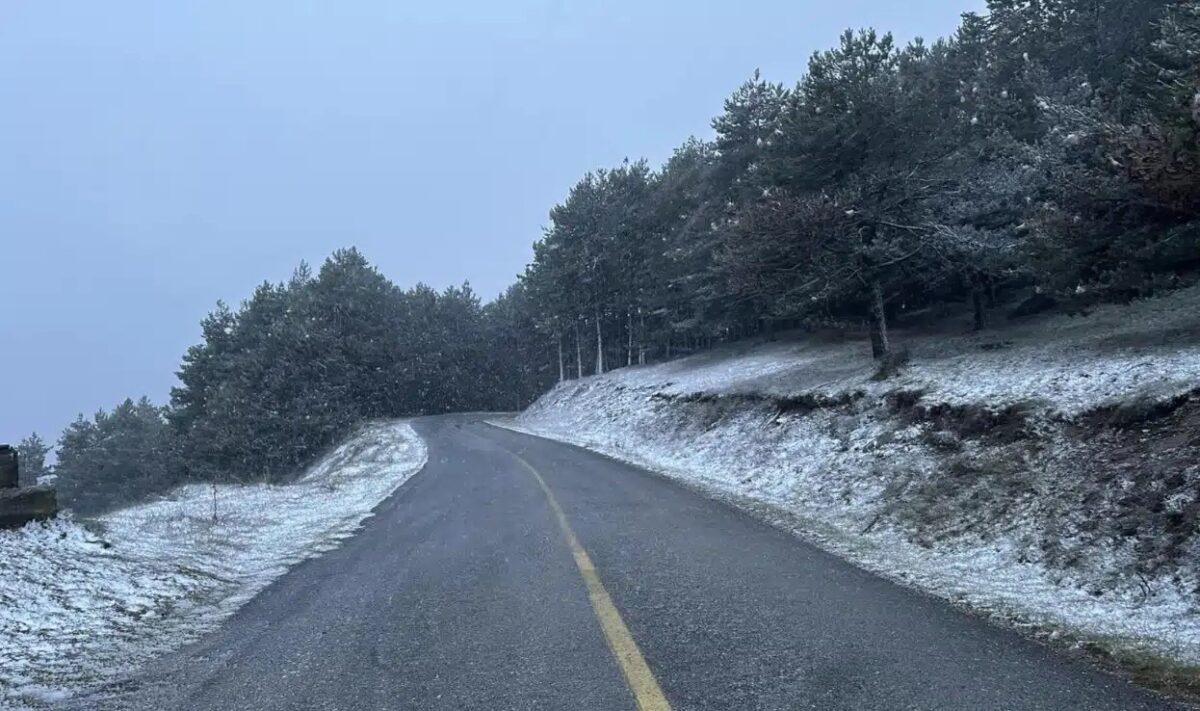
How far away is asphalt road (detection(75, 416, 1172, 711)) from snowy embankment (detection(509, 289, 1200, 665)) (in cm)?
102

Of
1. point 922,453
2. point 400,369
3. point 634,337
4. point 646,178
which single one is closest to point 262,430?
point 400,369

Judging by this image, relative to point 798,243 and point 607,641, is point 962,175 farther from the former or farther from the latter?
point 607,641

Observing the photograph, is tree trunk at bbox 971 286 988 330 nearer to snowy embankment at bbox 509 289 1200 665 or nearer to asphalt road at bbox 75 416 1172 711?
snowy embankment at bbox 509 289 1200 665

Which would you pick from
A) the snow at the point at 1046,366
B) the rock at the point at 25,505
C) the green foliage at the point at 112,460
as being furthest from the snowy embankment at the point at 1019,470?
the green foliage at the point at 112,460

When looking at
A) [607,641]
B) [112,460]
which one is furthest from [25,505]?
[112,460]

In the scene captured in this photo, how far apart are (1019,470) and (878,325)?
48.4 ft

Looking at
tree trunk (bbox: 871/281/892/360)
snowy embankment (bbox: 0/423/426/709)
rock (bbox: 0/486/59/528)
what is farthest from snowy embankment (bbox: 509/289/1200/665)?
rock (bbox: 0/486/59/528)

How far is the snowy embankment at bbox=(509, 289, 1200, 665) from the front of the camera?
6762mm

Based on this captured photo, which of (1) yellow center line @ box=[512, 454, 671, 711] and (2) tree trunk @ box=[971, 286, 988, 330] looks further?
(2) tree trunk @ box=[971, 286, 988, 330]

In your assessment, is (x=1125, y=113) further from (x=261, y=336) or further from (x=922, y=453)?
(x=261, y=336)

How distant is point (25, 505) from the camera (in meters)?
9.04

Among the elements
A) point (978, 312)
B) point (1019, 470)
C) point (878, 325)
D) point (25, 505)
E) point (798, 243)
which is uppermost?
point (798, 243)

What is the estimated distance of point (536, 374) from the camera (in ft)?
286

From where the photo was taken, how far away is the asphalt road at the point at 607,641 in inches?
186
